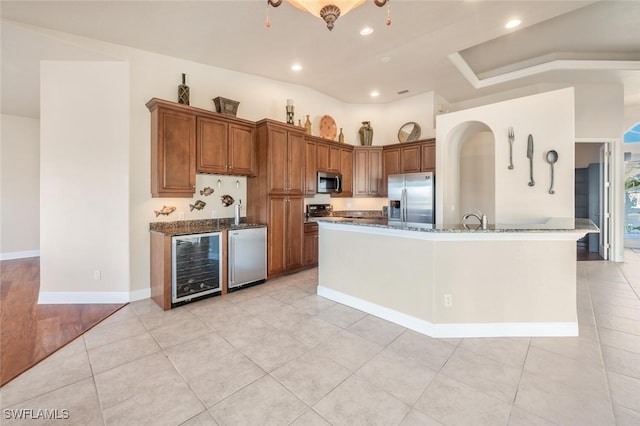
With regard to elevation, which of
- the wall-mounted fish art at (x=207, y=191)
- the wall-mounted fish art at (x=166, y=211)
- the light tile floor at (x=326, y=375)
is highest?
the wall-mounted fish art at (x=207, y=191)

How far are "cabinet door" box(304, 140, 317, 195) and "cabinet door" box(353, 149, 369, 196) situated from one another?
1225 millimetres

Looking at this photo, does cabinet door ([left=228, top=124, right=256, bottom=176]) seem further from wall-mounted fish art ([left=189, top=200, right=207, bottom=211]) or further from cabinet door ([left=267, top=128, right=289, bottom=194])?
wall-mounted fish art ([left=189, top=200, right=207, bottom=211])

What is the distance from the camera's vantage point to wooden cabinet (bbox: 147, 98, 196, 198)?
3475 mm

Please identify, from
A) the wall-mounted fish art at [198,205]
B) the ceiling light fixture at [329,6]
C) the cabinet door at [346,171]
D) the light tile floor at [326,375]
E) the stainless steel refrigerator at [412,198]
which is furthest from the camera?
the cabinet door at [346,171]

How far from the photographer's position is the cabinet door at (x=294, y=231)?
461 centimetres

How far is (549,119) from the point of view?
325cm

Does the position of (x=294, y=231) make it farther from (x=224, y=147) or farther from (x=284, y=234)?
(x=224, y=147)

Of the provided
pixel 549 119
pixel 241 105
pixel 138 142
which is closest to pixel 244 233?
pixel 138 142

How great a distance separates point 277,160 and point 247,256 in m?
1.59

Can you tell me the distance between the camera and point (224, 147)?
4039mm

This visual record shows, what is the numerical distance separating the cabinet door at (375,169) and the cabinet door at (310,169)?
58.1 inches

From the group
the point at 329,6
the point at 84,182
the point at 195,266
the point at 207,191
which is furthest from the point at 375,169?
the point at 84,182

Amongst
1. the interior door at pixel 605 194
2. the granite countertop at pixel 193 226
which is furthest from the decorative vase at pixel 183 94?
the interior door at pixel 605 194

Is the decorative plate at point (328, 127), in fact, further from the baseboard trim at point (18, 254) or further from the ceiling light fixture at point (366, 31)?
the baseboard trim at point (18, 254)
